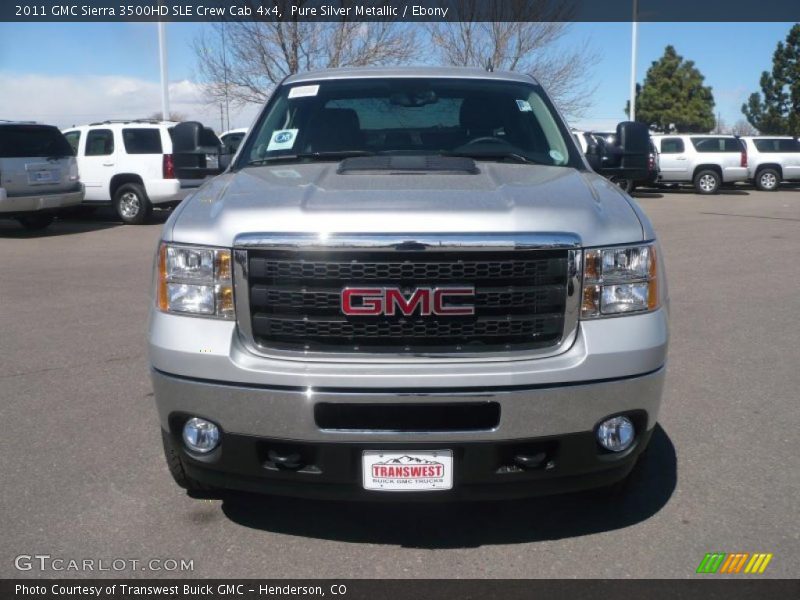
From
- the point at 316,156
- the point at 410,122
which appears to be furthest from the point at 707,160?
the point at 316,156

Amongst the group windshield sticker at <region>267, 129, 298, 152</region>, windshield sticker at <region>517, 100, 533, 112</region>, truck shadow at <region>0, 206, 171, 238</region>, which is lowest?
truck shadow at <region>0, 206, 171, 238</region>

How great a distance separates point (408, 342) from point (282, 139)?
1.87m

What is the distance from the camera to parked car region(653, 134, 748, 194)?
25.7 meters

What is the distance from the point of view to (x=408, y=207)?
3002 mm

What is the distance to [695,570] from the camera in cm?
313

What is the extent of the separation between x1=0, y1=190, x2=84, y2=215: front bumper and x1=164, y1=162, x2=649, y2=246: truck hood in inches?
468

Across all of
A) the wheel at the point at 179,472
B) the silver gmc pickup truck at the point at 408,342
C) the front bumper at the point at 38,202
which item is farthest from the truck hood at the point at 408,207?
the front bumper at the point at 38,202

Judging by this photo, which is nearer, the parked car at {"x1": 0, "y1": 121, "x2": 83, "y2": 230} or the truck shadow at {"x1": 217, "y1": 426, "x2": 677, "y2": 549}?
the truck shadow at {"x1": 217, "y1": 426, "x2": 677, "y2": 549}

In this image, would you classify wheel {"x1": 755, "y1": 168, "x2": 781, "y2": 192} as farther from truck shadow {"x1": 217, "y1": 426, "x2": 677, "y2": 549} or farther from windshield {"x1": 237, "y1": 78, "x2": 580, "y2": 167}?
truck shadow {"x1": 217, "y1": 426, "x2": 677, "y2": 549}

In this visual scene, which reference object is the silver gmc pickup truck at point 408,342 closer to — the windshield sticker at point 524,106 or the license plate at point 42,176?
the windshield sticker at point 524,106

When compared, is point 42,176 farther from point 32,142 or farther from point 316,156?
point 316,156

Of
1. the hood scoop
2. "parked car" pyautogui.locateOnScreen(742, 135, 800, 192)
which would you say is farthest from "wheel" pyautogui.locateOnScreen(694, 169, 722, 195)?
the hood scoop

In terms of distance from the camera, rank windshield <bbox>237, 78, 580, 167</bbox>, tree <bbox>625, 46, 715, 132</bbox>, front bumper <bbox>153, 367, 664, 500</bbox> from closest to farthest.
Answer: front bumper <bbox>153, 367, 664, 500</bbox> < windshield <bbox>237, 78, 580, 167</bbox> < tree <bbox>625, 46, 715, 132</bbox>
